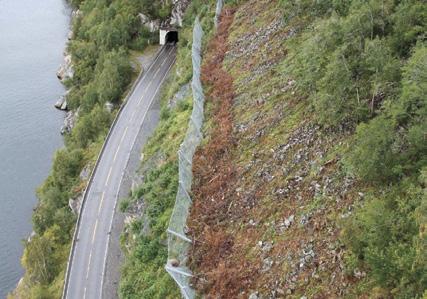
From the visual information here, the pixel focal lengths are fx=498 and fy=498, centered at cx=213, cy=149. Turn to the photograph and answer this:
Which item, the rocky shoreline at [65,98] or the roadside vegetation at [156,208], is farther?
the rocky shoreline at [65,98]

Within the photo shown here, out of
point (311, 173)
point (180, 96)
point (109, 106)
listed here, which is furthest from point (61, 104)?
point (311, 173)

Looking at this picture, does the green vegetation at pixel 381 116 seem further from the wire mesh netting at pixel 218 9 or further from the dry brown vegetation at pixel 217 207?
the wire mesh netting at pixel 218 9

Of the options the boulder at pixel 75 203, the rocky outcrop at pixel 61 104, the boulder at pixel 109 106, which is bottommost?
the boulder at pixel 75 203

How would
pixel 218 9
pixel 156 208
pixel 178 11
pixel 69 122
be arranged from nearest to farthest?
1. pixel 156 208
2. pixel 218 9
3. pixel 69 122
4. pixel 178 11

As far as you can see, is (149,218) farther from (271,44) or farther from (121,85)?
(121,85)

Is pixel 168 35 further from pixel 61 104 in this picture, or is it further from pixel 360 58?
pixel 360 58

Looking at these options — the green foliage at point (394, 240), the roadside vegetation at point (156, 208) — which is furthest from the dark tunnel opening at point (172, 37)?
the green foliage at point (394, 240)
